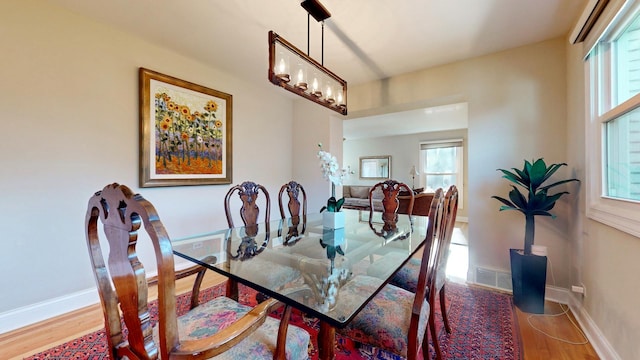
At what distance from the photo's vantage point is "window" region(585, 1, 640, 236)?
4.57 feet

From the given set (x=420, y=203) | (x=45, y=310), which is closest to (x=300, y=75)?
(x=45, y=310)

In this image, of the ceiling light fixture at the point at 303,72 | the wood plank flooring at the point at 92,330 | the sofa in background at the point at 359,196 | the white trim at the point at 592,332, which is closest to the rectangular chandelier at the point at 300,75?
the ceiling light fixture at the point at 303,72

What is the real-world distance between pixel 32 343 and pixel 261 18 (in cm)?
281

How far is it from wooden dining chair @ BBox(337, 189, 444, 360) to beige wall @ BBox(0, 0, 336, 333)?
232 centimetres

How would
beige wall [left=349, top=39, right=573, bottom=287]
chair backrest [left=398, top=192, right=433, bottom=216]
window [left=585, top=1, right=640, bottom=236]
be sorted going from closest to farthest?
window [left=585, top=1, right=640, bottom=236] < beige wall [left=349, top=39, right=573, bottom=287] < chair backrest [left=398, top=192, right=433, bottom=216]

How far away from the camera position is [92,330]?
1.77 m

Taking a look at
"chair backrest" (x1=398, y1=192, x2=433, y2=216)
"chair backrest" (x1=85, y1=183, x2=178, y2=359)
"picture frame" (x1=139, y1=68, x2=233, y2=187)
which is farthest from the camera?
"chair backrest" (x1=398, y1=192, x2=433, y2=216)

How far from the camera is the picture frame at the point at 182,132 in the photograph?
7.97 ft

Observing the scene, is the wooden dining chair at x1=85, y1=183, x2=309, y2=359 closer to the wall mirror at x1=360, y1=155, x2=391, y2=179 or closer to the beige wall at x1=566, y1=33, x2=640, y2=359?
the beige wall at x1=566, y1=33, x2=640, y2=359

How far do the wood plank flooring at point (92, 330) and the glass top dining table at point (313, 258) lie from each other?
0.97 m

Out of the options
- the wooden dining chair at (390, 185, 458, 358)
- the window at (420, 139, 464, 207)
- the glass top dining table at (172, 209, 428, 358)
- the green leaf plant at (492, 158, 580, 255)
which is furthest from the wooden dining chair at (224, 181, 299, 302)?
the window at (420, 139, 464, 207)

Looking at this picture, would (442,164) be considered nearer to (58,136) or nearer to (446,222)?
(446,222)

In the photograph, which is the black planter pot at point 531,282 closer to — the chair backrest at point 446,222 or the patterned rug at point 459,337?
the patterned rug at point 459,337

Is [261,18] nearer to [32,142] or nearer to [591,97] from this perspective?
[32,142]
